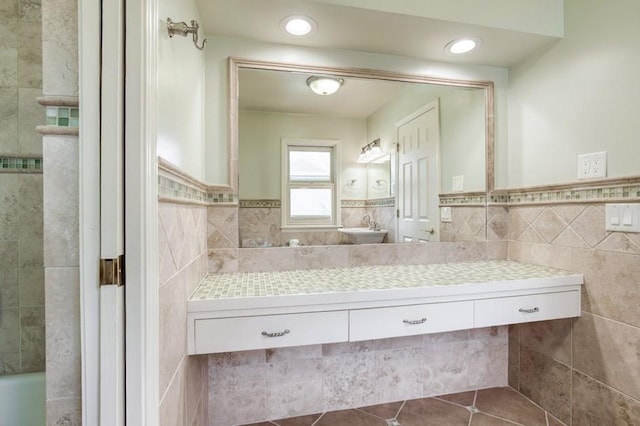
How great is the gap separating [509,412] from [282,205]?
1.66 meters

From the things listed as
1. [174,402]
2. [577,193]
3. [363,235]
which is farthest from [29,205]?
[577,193]

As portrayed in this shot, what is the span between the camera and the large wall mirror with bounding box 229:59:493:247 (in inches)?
63.6

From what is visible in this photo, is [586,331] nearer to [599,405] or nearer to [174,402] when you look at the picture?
[599,405]

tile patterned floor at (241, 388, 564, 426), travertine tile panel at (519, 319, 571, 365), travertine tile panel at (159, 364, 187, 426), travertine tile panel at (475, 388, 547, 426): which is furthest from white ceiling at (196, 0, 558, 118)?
travertine tile panel at (475, 388, 547, 426)

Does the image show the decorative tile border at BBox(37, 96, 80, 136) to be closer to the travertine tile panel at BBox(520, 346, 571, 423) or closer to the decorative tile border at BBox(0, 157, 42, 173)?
the decorative tile border at BBox(0, 157, 42, 173)

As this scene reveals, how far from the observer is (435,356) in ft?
5.73

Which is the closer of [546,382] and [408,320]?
[408,320]

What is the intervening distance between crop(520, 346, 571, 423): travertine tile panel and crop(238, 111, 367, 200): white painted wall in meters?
1.35

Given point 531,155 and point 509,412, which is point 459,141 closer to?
point 531,155

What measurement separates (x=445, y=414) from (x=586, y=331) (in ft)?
2.66

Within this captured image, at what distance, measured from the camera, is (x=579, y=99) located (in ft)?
4.80

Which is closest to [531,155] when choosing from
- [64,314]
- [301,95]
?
[301,95]

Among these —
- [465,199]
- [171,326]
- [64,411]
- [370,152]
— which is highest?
[370,152]

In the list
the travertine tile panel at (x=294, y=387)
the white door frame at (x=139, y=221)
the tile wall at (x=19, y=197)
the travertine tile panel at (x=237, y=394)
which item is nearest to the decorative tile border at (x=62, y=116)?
the white door frame at (x=139, y=221)
